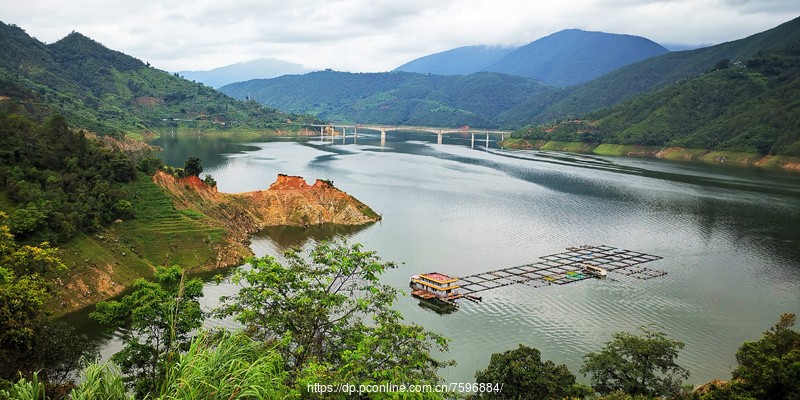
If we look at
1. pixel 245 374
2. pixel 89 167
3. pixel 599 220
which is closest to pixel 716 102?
pixel 599 220

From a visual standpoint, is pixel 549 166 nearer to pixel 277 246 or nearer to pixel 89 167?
pixel 277 246

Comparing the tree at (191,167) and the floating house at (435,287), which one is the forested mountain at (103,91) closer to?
the tree at (191,167)

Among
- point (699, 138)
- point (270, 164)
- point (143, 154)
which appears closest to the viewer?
point (143, 154)

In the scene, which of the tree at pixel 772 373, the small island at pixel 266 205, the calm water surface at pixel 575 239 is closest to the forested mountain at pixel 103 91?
the calm water surface at pixel 575 239

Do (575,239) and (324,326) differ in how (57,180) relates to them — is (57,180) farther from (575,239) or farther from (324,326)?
(575,239)

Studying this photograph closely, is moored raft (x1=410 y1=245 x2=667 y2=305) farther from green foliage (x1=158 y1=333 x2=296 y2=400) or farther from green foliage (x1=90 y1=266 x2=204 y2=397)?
green foliage (x1=158 y1=333 x2=296 y2=400)

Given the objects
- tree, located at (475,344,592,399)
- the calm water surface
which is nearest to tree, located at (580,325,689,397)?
tree, located at (475,344,592,399)

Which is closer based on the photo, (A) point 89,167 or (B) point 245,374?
(B) point 245,374
